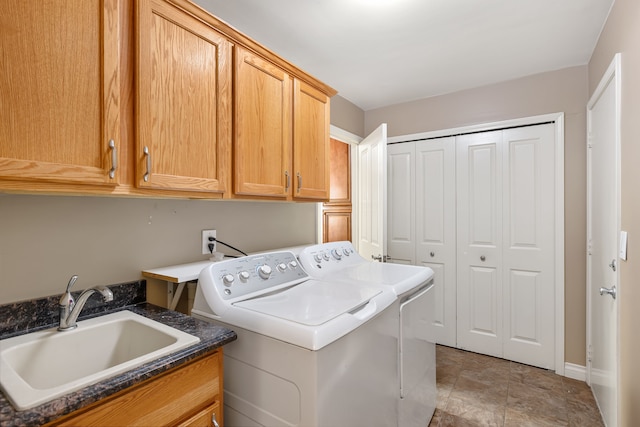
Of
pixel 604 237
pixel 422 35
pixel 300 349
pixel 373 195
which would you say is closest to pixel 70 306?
pixel 300 349

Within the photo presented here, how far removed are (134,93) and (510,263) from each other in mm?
2920

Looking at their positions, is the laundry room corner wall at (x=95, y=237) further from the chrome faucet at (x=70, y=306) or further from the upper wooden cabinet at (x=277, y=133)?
the upper wooden cabinet at (x=277, y=133)

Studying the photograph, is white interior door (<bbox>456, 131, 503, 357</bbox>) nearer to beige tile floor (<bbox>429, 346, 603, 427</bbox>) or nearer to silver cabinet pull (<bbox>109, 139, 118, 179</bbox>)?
beige tile floor (<bbox>429, 346, 603, 427</bbox>)

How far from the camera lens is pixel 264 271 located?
1.52m

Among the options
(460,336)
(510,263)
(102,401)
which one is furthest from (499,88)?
(102,401)

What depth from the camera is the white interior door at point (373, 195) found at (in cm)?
250

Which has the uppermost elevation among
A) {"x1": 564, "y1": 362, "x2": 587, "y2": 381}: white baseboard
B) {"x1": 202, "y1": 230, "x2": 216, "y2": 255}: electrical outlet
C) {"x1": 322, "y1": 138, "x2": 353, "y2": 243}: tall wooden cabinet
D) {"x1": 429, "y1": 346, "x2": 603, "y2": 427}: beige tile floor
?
{"x1": 322, "y1": 138, "x2": 353, "y2": 243}: tall wooden cabinet

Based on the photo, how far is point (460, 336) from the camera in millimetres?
2943

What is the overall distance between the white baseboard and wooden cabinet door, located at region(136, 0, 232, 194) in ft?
9.52

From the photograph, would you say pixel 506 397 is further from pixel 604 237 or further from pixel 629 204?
pixel 629 204

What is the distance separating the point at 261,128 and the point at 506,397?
7.98 ft

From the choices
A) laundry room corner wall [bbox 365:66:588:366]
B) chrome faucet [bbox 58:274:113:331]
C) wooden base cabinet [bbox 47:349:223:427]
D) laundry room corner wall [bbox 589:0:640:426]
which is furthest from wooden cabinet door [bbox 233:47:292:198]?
laundry room corner wall [bbox 365:66:588:366]

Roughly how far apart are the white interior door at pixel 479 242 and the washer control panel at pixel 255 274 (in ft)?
6.05

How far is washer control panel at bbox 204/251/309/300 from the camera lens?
1346 mm
